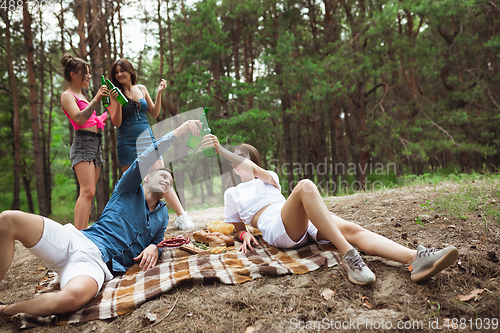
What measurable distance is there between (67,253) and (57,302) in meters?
0.33

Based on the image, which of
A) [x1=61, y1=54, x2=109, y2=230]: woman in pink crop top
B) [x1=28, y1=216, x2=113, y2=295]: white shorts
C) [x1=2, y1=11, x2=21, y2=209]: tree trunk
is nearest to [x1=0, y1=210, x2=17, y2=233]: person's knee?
[x1=28, y1=216, x2=113, y2=295]: white shorts

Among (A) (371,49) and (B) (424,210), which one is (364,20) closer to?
(A) (371,49)

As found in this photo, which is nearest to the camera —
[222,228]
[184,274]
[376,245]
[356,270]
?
[356,270]

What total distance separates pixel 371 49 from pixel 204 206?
24.5ft

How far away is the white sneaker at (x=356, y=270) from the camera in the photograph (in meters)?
1.99

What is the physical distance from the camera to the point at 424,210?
334 centimetres

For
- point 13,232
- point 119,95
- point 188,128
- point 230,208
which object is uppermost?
point 119,95

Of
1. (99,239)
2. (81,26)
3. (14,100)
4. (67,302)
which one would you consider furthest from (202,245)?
(14,100)

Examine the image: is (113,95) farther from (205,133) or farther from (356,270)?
(356,270)

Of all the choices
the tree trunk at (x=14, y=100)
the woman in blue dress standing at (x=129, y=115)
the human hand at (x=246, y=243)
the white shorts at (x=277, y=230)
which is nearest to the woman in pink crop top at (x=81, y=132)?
the woman in blue dress standing at (x=129, y=115)

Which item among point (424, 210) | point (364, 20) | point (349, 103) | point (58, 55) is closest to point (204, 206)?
point (424, 210)

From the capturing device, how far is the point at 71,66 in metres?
3.08

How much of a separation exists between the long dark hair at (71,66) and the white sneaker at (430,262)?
138 inches

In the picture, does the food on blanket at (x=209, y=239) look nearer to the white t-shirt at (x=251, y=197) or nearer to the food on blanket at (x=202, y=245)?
the food on blanket at (x=202, y=245)
